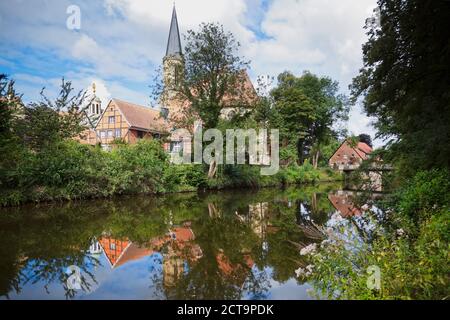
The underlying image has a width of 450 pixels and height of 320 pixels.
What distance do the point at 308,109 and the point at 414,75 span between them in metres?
34.1

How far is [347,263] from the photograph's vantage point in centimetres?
405

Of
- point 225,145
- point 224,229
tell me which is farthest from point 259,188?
point 224,229

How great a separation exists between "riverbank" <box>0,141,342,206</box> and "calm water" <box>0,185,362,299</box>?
2377 millimetres

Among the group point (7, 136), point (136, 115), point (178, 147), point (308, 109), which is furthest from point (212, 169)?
point (308, 109)

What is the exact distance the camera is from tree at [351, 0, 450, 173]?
6.75 m

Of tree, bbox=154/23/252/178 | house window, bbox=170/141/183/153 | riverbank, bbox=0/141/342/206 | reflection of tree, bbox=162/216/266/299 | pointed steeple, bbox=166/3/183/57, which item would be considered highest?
pointed steeple, bbox=166/3/183/57

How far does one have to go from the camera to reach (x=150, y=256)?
23.0 feet

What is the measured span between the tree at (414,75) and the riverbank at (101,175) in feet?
44.4

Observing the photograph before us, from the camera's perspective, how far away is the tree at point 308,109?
41.4 metres

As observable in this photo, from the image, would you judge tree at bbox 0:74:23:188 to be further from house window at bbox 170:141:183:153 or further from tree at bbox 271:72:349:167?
tree at bbox 271:72:349:167

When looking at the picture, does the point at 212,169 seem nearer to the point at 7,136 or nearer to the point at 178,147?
the point at 178,147

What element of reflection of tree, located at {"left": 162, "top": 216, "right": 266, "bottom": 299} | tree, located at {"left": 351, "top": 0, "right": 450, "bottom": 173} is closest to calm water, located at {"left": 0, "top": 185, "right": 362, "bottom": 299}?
reflection of tree, located at {"left": 162, "top": 216, "right": 266, "bottom": 299}

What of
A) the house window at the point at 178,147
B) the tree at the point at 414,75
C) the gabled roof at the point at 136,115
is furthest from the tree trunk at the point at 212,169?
the tree at the point at 414,75
